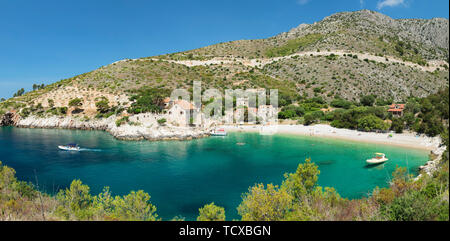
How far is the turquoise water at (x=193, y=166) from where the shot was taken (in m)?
16.7

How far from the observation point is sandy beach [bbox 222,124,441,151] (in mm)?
29547

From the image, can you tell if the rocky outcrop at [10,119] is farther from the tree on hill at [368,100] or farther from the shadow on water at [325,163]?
the tree on hill at [368,100]

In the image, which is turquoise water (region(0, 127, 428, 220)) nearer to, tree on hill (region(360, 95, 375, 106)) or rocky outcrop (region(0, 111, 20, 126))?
rocky outcrop (region(0, 111, 20, 126))

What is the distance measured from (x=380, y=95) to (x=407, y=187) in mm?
68118

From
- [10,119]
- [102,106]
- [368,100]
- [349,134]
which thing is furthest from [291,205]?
→ [10,119]

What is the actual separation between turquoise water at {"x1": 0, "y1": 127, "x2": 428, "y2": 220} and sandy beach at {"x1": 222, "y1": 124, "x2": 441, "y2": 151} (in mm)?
3087

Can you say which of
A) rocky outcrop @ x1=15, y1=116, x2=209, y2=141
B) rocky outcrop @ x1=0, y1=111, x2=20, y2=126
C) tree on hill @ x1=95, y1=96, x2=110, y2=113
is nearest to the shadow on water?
rocky outcrop @ x1=15, y1=116, x2=209, y2=141

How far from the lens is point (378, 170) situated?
2083cm

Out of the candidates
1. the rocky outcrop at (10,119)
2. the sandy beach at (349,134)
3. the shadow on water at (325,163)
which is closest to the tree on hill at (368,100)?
the sandy beach at (349,134)

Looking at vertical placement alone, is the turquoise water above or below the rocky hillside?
below

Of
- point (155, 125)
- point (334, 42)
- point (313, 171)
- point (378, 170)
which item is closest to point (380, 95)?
point (334, 42)

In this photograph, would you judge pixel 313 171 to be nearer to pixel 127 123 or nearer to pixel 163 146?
pixel 163 146

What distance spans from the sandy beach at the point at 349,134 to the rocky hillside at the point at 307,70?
64.4 ft

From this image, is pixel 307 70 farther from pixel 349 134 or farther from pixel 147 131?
pixel 147 131
